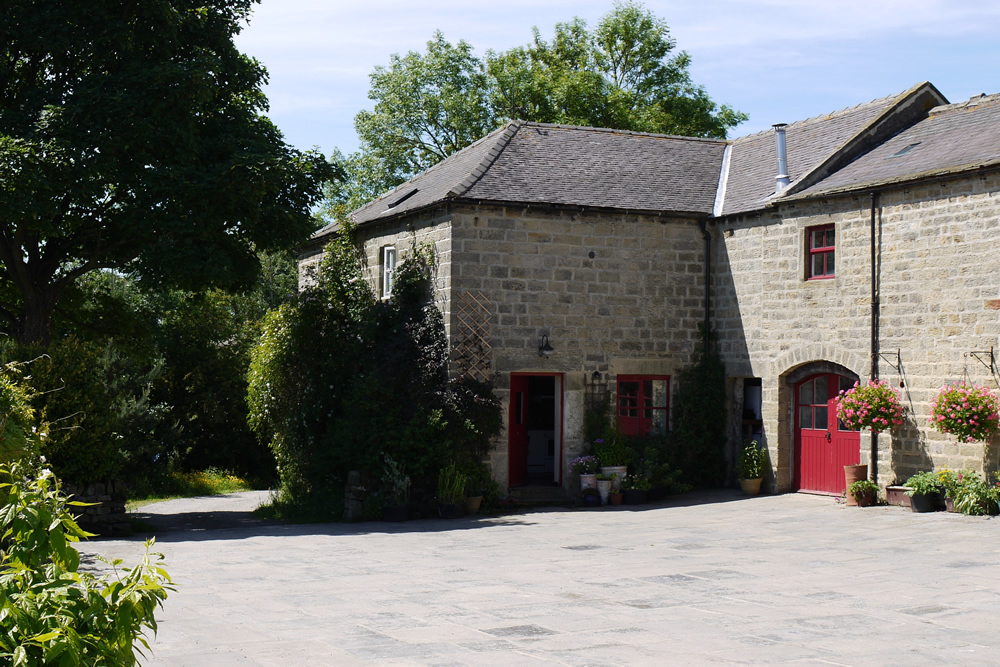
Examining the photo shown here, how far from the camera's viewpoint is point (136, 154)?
1684 cm

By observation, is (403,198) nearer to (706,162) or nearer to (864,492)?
(706,162)

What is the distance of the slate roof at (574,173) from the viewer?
1830 centimetres

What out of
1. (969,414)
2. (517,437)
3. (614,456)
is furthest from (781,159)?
(517,437)

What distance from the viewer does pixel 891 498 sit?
16.0 m

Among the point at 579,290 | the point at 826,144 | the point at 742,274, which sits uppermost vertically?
the point at 826,144

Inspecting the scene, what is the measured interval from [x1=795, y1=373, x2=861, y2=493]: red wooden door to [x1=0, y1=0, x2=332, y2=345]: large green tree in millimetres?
9318

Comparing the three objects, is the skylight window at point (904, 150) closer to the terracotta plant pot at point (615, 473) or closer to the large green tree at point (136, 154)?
the terracotta plant pot at point (615, 473)

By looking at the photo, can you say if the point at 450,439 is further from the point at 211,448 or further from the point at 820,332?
the point at 211,448

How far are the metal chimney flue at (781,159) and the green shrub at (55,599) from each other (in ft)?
52.5

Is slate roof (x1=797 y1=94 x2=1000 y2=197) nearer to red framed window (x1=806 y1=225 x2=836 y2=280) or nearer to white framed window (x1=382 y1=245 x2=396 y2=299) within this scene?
red framed window (x1=806 y1=225 x2=836 y2=280)

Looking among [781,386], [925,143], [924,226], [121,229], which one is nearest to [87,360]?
[121,229]

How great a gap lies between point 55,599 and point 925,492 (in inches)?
553

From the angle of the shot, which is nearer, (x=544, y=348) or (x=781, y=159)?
(x=544, y=348)

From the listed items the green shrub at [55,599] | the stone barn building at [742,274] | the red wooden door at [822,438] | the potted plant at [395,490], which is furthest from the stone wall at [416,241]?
the green shrub at [55,599]
